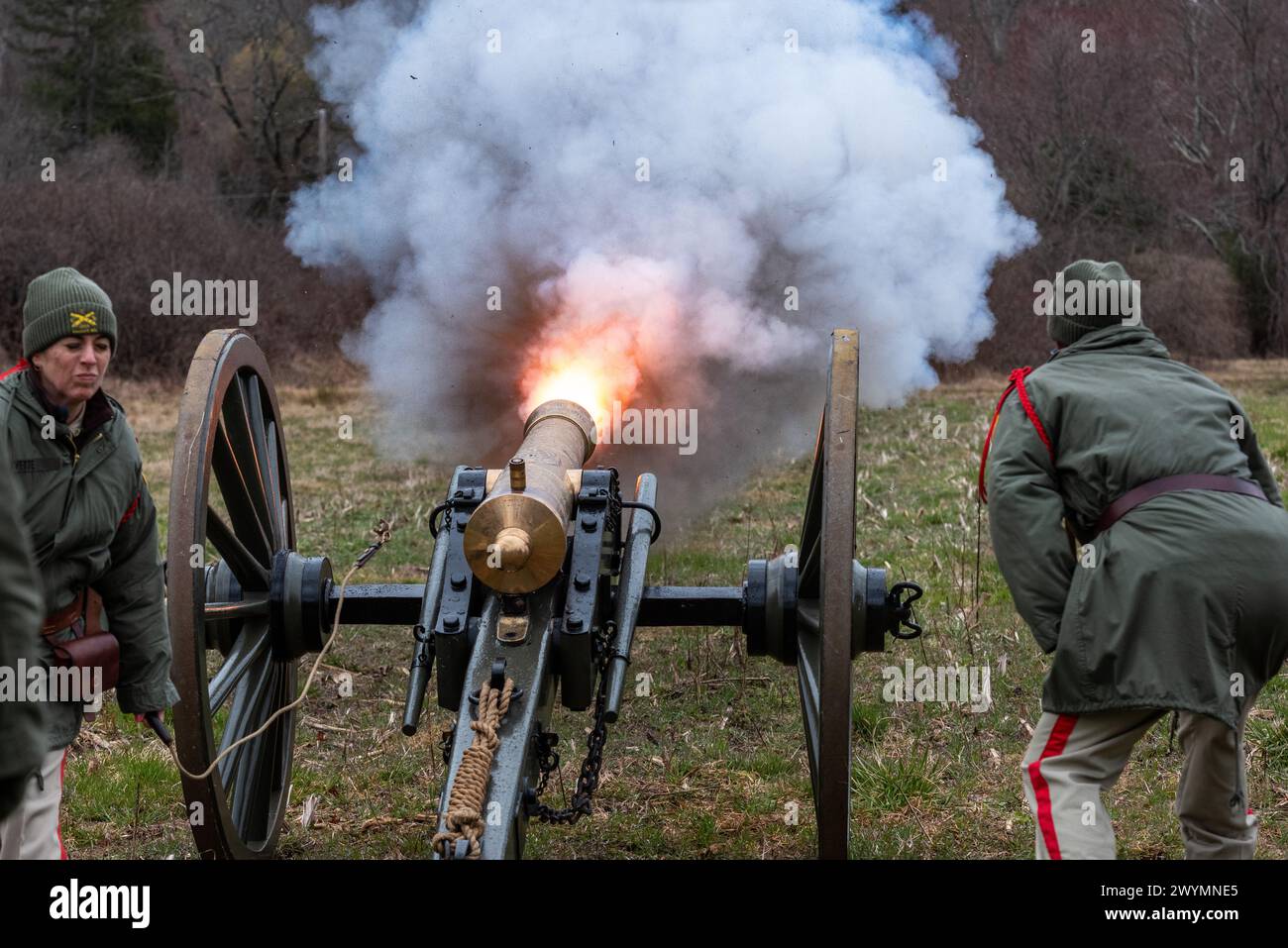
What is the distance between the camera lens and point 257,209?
2880 cm

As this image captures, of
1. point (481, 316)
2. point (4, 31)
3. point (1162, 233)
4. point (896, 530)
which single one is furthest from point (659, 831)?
point (4, 31)

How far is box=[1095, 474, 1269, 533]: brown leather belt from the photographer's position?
3.83 meters

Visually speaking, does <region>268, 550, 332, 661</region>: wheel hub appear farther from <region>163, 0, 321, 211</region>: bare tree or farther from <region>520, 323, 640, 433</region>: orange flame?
<region>163, 0, 321, 211</region>: bare tree

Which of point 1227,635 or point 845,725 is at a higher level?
point 1227,635

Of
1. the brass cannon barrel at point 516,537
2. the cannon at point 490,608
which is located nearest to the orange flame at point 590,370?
the cannon at point 490,608

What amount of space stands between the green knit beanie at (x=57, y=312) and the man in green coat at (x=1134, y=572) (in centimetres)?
232

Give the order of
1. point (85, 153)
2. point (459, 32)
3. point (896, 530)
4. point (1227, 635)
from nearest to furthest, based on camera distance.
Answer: point (1227, 635) → point (459, 32) → point (896, 530) → point (85, 153)

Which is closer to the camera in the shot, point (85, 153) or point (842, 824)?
point (842, 824)

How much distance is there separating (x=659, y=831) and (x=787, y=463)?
7.54 m

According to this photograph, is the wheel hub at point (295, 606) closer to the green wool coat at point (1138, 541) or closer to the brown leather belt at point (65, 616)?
the brown leather belt at point (65, 616)

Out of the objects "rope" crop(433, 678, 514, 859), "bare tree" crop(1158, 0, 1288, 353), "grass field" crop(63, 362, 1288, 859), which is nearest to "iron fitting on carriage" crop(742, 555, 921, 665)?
"grass field" crop(63, 362, 1288, 859)

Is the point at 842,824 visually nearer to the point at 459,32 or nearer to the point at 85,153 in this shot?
the point at 459,32

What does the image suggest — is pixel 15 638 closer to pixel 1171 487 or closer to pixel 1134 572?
pixel 1134 572
